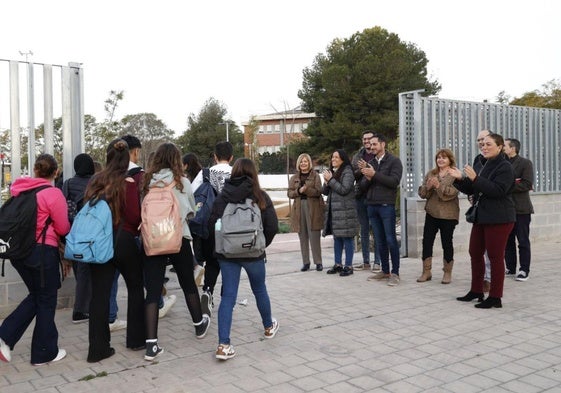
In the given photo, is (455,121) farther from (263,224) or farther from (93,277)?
(93,277)

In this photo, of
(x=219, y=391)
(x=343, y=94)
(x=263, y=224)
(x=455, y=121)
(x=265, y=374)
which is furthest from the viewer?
(x=343, y=94)

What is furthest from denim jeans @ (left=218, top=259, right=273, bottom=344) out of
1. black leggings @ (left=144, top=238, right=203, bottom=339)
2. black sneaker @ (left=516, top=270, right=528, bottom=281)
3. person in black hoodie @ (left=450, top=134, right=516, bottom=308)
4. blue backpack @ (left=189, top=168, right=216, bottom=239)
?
black sneaker @ (left=516, top=270, right=528, bottom=281)

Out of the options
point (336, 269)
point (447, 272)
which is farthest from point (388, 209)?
point (336, 269)

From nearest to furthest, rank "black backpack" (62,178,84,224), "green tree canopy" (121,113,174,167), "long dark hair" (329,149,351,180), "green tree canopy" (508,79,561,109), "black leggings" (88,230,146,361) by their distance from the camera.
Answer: "black leggings" (88,230,146,361), "black backpack" (62,178,84,224), "long dark hair" (329,149,351,180), "green tree canopy" (508,79,561,109), "green tree canopy" (121,113,174,167)

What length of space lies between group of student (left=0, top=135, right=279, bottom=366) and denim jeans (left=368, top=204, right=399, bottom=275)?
3.00 meters

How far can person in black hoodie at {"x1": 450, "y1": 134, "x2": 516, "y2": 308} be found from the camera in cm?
599

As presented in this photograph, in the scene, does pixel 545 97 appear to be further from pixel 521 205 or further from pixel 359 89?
pixel 521 205

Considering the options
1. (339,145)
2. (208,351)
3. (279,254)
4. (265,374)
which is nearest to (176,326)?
(208,351)

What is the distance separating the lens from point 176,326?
5758 mm

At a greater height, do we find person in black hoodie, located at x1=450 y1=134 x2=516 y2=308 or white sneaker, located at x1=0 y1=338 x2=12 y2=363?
person in black hoodie, located at x1=450 y1=134 x2=516 y2=308

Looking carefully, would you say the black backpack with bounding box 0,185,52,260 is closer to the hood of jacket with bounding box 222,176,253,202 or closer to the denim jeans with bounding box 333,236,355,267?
the hood of jacket with bounding box 222,176,253,202

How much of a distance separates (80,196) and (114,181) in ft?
3.66

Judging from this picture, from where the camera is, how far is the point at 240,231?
4.66m

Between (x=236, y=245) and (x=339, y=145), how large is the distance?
39.7 metres
